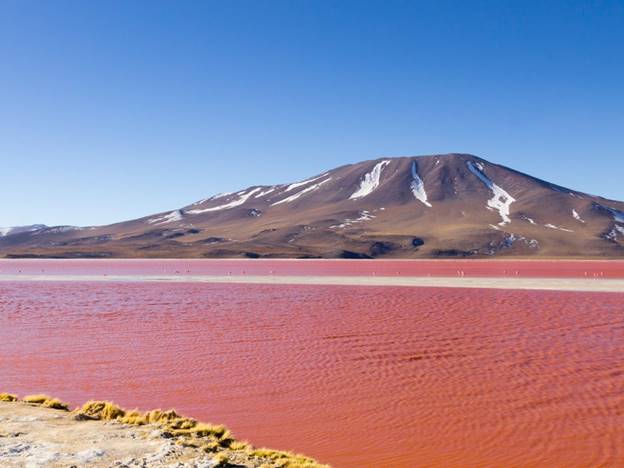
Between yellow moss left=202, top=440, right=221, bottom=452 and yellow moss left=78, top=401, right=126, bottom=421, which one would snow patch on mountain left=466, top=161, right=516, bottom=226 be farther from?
yellow moss left=202, top=440, right=221, bottom=452

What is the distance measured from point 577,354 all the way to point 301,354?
816 cm

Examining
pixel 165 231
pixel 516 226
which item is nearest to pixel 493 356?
pixel 516 226

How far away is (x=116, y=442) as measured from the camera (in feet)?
27.0

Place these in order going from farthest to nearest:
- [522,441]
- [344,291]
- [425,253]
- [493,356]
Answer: [425,253], [344,291], [493,356], [522,441]

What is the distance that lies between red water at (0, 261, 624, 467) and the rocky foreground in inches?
44.5

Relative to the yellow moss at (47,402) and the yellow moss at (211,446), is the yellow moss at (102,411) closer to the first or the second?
the yellow moss at (47,402)

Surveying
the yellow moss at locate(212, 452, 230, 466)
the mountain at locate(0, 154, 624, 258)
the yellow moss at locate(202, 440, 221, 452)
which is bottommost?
the yellow moss at locate(202, 440, 221, 452)

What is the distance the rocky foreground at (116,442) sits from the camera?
24.2 ft

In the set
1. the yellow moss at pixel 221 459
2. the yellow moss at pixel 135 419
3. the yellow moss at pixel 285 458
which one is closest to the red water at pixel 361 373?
the yellow moss at pixel 285 458

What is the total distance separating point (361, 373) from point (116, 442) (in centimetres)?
772

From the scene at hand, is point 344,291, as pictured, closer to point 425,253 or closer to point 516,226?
point 425,253

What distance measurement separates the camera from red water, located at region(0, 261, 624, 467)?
9789mm

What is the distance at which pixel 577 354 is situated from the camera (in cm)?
1730

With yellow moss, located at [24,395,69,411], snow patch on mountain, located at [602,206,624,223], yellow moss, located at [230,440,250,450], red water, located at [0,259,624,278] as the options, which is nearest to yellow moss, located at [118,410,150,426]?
yellow moss, located at [24,395,69,411]
